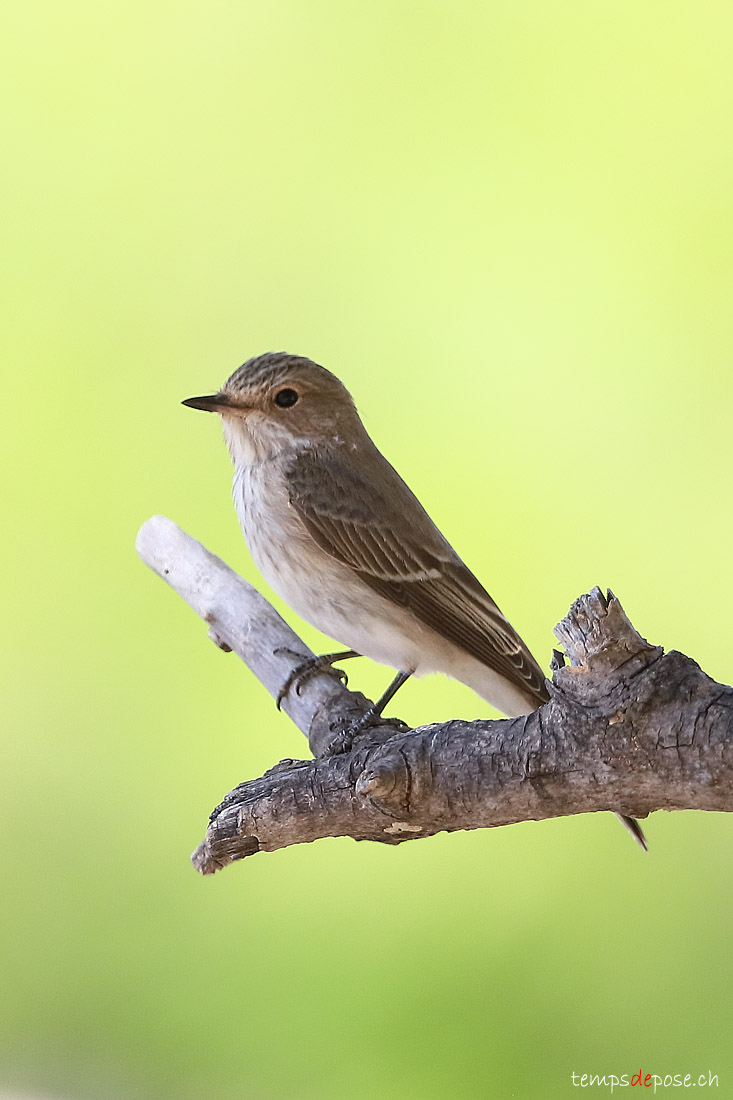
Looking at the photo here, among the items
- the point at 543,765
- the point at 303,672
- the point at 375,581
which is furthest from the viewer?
the point at 303,672

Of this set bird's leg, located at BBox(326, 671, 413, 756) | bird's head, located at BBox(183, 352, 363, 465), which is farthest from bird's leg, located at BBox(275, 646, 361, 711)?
bird's head, located at BBox(183, 352, 363, 465)

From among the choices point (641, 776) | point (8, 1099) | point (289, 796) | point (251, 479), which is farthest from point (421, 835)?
point (8, 1099)

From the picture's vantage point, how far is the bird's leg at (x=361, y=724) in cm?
175

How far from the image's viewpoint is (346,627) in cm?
195

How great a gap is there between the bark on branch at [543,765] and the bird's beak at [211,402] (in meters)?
0.58

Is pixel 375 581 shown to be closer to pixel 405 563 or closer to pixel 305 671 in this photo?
pixel 405 563

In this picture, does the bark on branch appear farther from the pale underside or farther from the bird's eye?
the bird's eye

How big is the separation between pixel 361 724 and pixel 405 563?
11.8 inches

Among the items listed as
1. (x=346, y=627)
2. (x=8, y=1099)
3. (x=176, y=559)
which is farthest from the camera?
(x=8, y=1099)

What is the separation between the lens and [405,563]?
1.99m

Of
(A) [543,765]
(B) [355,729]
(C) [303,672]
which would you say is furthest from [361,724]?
(A) [543,765]

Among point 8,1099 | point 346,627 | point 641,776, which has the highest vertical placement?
point 346,627

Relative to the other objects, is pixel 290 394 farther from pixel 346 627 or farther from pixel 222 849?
pixel 222 849

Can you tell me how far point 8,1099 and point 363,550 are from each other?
1.68 meters
